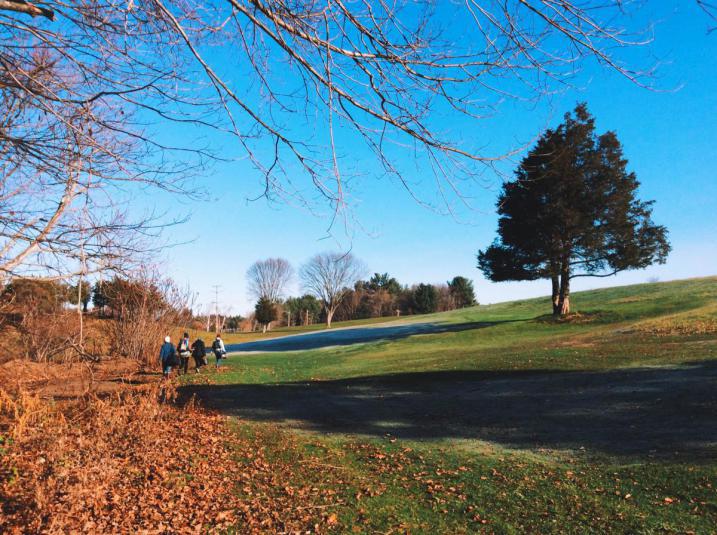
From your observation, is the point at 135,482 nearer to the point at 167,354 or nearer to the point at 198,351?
the point at 167,354

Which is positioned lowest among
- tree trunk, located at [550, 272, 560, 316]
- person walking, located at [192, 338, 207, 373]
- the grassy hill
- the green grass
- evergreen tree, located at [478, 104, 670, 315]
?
the green grass

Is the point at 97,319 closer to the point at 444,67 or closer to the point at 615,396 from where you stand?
the point at 615,396

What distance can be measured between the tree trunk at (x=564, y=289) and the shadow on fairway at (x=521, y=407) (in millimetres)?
15728

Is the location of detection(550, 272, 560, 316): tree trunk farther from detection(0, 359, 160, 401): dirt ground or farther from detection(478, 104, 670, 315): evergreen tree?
detection(0, 359, 160, 401): dirt ground

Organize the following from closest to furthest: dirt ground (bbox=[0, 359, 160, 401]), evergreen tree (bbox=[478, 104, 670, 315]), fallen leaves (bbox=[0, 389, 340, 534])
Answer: fallen leaves (bbox=[0, 389, 340, 534]) < dirt ground (bbox=[0, 359, 160, 401]) < evergreen tree (bbox=[478, 104, 670, 315])

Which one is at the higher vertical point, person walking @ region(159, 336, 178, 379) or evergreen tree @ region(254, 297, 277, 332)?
evergreen tree @ region(254, 297, 277, 332)

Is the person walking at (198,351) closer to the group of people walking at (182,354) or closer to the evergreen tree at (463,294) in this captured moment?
the group of people walking at (182,354)

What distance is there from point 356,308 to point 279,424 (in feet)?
219

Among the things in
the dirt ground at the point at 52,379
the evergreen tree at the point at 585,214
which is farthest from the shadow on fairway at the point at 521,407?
the evergreen tree at the point at 585,214

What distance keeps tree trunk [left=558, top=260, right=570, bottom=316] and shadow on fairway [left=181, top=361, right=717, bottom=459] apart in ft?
51.6

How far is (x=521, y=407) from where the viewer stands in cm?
1058

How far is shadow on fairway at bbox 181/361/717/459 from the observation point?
8117 millimetres

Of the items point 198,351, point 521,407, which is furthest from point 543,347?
point 198,351

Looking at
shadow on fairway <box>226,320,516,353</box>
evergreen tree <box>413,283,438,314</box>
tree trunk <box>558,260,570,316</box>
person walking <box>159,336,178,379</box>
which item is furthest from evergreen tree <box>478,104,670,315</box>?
evergreen tree <box>413,283,438,314</box>
